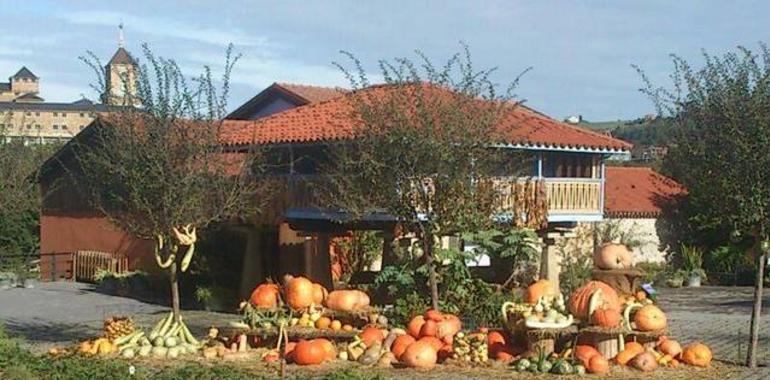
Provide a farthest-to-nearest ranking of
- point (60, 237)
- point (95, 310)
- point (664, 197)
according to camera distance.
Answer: point (664, 197), point (60, 237), point (95, 310)

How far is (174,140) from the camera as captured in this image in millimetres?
15586

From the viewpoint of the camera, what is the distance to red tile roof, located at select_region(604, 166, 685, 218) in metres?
38.0

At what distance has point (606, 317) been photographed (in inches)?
519

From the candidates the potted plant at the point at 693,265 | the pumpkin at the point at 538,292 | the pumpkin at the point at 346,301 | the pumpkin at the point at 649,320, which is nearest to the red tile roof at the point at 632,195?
the potted plant at the point at 693,265

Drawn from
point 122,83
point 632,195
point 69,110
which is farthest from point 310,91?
point 69,110

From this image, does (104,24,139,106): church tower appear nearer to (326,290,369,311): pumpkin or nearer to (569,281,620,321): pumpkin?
(326,290,369,311): pumpkin

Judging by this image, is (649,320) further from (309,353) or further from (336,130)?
(336,130)

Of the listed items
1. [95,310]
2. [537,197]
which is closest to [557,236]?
[537,197]

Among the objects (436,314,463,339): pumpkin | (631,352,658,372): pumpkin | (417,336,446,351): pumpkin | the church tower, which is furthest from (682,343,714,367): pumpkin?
the church tower

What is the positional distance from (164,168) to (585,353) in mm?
6326

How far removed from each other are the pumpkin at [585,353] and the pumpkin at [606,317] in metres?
0.32

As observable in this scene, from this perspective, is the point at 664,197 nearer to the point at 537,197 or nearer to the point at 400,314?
the point at 537,197

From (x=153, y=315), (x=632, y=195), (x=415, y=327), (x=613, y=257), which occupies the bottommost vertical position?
(x=153, y=315)

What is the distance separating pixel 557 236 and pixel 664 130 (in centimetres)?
1247
